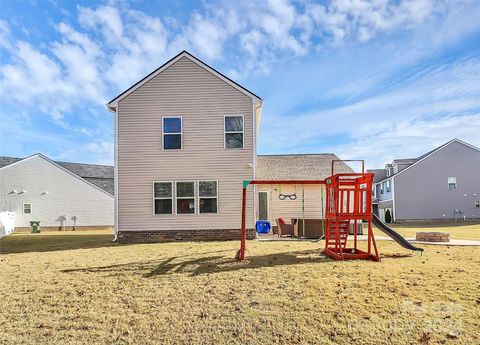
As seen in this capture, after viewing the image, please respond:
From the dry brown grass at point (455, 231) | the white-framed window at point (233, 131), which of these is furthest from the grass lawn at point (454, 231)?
the white-framed window at point (233, 131)

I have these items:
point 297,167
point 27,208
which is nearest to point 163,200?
point 297,167

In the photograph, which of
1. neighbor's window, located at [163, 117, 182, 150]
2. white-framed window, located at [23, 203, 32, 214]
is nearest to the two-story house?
neighbor's window, located at [163, 117, 182, 150]

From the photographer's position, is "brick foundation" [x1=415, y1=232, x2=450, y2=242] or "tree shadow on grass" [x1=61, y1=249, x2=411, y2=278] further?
"brick foundation" [x1=415, y1=232, x2=450, y2=242]

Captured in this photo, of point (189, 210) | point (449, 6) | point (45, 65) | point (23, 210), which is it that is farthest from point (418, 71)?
point (23, 210)

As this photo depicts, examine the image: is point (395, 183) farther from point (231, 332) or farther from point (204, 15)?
point (231, 332)

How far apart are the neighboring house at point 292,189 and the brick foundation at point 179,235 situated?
4.10 metres

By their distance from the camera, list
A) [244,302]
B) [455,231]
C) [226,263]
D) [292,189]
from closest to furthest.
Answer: [244,302]
[226,263]
[292,189]
[455,231]

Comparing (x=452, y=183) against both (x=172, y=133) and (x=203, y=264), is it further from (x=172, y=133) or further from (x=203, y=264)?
(x=203, y=264)

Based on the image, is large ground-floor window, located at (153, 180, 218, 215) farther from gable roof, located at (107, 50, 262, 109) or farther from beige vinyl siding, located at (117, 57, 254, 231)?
gable roof, located at (107, 50, 262, 109)

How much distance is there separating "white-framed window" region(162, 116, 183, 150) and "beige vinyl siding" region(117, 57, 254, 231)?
0.54 feet

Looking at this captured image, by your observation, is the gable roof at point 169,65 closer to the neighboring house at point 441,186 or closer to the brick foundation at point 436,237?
the brick foundation at point 436,237

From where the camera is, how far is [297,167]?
2139 centimetres

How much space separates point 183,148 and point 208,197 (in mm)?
2460

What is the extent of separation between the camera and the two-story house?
49.6ft
